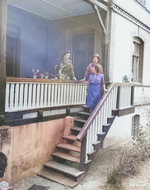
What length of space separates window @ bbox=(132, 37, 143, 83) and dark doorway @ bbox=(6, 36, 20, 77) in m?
5.68

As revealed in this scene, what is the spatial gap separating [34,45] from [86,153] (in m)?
6.01

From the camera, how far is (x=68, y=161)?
6.72 meters

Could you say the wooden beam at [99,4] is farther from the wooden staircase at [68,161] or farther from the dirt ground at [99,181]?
the dirt ground at [99,181]

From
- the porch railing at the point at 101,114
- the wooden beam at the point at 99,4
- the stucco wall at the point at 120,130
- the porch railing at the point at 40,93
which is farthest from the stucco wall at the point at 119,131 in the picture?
the wooden beam at the point at 99,4

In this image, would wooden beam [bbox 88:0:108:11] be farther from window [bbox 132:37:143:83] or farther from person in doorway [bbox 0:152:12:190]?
person in doorway [bbox 0:152:12:190]

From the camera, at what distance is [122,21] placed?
9.81 metres

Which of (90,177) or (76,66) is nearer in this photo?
(90,177)

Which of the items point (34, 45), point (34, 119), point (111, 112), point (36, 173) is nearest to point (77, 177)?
point (36, 173)

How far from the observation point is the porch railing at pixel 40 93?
536 cm

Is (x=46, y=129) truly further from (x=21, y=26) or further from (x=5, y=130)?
(x=21, y=26)

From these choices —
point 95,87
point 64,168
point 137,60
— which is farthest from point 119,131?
point 64,168

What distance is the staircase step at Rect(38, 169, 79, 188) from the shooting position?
18.2 ft

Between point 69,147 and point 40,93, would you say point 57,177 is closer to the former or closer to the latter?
point 69,147

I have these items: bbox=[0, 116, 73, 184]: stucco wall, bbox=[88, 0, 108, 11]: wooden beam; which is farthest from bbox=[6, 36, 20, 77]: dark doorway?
bbox=[0, 116, 73, 184]: stucco wall
